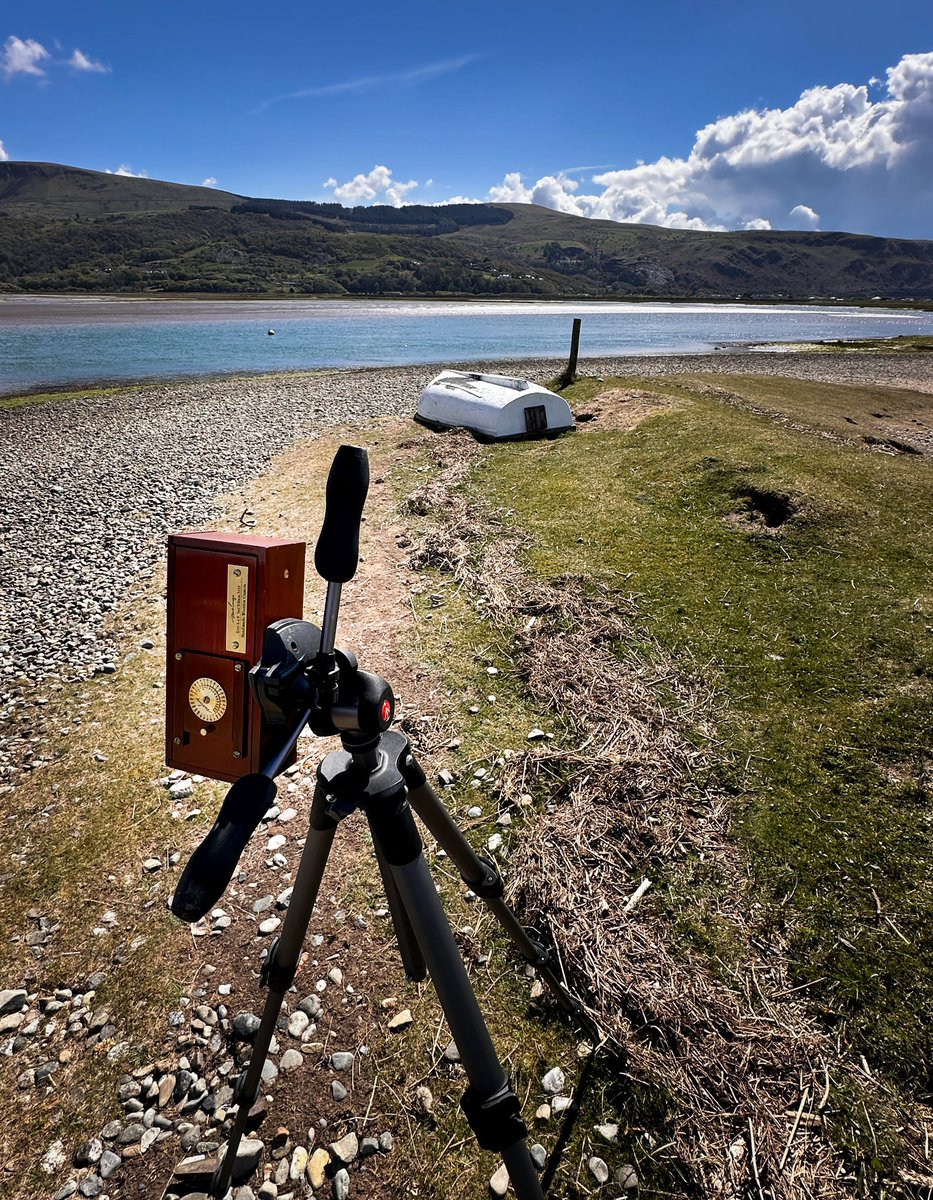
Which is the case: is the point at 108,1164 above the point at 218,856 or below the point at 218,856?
below

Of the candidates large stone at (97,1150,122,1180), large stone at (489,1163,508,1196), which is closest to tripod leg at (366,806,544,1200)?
large stone at (489,1163,508,1196)

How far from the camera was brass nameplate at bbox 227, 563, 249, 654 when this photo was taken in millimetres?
3227

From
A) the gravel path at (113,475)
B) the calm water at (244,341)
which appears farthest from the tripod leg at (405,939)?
the calm water at (244,341)

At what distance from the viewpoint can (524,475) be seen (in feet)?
46.6

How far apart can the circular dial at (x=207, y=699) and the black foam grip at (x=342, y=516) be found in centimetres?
189

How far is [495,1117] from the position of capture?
7.13 feet

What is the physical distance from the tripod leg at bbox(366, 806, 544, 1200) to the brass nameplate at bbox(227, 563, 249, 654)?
1601 mm

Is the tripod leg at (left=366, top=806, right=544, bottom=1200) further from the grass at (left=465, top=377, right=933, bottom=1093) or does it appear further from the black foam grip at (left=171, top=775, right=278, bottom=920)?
the grass at (left=465, top=377, right=933, bottom=1093)

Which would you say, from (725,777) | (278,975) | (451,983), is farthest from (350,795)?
(725,777)

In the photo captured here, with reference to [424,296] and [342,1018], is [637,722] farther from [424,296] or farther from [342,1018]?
[424,296]

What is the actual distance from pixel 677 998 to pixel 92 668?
7.54 m

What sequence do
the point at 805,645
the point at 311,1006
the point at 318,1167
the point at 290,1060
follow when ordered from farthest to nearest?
the point at 805,645
the point at 311,1006
the point at 290,1060
the point at 318,1167

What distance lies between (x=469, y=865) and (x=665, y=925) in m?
2.03

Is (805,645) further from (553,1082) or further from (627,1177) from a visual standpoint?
A: (627,1177)
